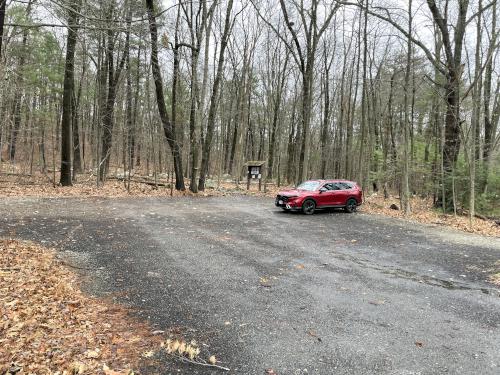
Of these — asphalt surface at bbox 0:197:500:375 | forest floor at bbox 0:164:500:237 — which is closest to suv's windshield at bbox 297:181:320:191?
forest floor at bbox 0:164:500:237

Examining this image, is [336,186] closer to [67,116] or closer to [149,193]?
[149,193]

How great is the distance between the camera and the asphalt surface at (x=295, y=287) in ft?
13.2

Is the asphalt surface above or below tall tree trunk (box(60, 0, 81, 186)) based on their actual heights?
below

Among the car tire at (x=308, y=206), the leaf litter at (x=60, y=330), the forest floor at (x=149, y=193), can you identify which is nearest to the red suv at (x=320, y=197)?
the car tire at (x=308, y=206)

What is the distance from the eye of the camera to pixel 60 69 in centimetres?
2283

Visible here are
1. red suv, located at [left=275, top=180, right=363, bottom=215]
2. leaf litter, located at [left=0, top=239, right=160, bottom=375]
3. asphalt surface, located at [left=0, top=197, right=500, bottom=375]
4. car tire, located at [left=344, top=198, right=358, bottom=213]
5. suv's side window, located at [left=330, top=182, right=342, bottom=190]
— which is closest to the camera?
leaf litter, located at [left=0, top=239, right=160, bottom=375]

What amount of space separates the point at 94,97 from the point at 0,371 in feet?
90.9

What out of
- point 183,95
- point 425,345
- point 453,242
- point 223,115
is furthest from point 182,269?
point 223,115

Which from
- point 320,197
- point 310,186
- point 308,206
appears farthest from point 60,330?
point 310,186

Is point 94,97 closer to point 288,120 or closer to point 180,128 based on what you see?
point 180,128

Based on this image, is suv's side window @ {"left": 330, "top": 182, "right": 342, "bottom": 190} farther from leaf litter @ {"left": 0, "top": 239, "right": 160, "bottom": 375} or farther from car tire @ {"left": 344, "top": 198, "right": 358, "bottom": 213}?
leaf litter @ {"left": 0, "top": 239, "right": 160, "bottom": 375}

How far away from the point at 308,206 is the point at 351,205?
2.44 meters

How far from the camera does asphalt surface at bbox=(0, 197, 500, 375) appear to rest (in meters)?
4.01

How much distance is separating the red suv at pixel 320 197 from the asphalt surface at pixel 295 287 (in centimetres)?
286
